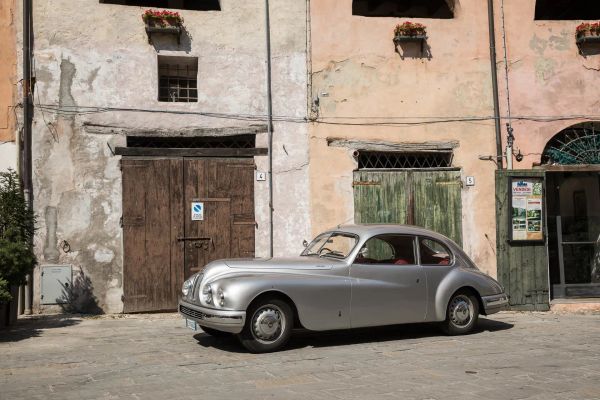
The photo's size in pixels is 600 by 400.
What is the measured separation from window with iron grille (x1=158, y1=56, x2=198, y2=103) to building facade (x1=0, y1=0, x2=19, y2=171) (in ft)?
8.05

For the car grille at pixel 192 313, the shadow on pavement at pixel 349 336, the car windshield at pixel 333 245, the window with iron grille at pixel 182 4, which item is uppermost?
the window with iron grille at pixel 182 4

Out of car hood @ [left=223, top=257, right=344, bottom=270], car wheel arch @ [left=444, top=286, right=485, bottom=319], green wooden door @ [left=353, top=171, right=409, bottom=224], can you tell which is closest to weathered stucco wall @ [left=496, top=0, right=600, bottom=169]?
green wooden door @ [left=353, top=171, right=409, bottom=224]

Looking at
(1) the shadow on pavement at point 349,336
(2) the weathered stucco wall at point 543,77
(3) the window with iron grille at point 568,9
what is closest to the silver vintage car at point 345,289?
(1) the shadow on pavement at point 349,336

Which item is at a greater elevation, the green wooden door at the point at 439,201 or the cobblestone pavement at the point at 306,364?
the green wooden door at the point at 439,201

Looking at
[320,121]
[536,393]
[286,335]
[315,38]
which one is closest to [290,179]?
[320,121]

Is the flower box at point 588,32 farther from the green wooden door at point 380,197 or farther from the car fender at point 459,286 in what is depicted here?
the car fender at point 459,286

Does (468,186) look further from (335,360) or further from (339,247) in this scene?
(335,360)


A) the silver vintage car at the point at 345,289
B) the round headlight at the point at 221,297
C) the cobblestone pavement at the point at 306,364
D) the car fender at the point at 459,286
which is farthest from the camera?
the car fender at the point at 459,286

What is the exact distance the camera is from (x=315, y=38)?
11594 millimetres

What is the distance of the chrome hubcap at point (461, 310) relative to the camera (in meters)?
8.43

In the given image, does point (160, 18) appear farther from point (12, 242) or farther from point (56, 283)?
point (56, 283)

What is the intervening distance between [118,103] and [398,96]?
520 centimetres

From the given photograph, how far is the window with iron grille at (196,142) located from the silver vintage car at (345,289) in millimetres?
3441

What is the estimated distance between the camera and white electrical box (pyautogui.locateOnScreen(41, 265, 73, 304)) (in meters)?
10.2
